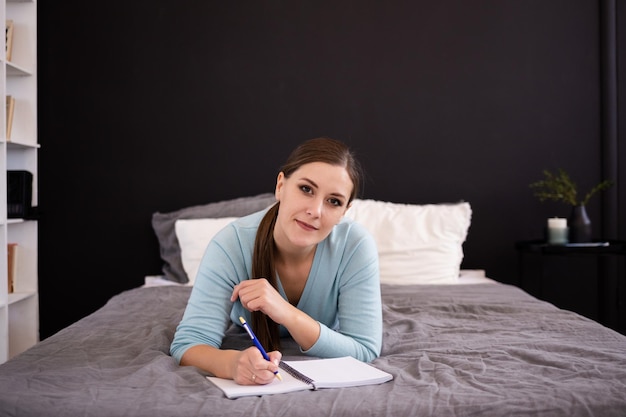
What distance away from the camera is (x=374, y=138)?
370 centimetres

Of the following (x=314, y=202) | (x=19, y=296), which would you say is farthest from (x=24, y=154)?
(x=314, y=202)

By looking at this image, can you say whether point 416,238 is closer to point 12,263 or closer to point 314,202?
point 314,202

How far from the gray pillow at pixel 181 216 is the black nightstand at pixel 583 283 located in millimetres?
1471

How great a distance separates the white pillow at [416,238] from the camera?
307 cm

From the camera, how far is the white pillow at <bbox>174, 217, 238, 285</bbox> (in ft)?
10.2

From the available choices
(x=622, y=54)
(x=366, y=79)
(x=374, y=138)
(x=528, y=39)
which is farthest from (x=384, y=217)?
(x=622, y=54)

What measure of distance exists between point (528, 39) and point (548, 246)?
3.83 feet

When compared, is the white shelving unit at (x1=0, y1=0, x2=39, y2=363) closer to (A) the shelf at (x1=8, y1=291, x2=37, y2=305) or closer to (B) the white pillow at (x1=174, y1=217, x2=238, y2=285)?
(A) the shelf at (x1=8, y1=291, x2=37, y2=305)

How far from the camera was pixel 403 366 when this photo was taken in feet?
5.48

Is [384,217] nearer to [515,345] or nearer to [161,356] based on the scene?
[515,345]

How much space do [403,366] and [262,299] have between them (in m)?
0.38

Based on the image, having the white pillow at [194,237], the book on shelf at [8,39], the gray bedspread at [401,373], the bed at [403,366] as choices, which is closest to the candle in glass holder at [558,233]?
the bed at [403,366]

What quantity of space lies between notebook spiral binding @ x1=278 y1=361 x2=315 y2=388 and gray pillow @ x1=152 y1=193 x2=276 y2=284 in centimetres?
171

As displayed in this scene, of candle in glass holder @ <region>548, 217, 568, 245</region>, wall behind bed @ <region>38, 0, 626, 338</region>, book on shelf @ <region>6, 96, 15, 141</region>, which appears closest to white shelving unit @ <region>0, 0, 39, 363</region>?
book on shelf @ <region>6, 96, 15, 141</region>
